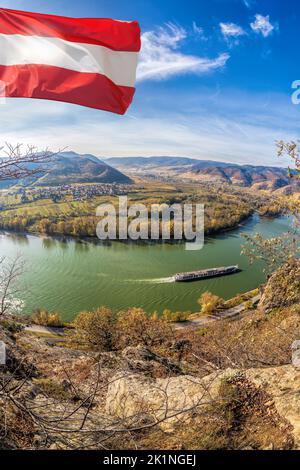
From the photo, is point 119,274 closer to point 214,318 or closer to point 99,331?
point 214,318

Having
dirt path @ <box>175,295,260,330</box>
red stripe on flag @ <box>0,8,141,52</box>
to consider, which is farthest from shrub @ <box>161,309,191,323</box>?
red stripe on flag @ <box>0,8,141,52</box>

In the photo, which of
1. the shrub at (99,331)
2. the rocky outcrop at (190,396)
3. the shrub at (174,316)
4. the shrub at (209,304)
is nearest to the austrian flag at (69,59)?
the rocky outcrop at (190,396)

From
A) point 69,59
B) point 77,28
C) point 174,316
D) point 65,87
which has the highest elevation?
point 77,28

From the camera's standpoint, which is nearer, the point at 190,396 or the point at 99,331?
the point at 190,396

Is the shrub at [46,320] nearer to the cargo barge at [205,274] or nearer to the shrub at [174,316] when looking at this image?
the shrub at [174,316]

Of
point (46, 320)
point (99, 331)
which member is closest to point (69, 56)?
point (99, 331)

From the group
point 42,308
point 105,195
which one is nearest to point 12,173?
point 42,308

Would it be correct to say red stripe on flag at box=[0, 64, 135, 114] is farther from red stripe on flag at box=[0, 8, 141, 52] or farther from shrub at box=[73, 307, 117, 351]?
shrub at box=[73, 307, 117, 351]
